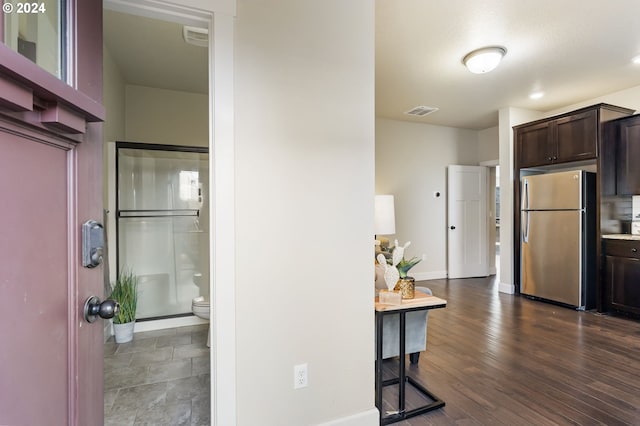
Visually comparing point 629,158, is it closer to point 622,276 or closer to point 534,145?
point 534,145

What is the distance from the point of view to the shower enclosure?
348cm

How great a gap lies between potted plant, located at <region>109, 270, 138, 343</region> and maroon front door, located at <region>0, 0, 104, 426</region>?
232cm

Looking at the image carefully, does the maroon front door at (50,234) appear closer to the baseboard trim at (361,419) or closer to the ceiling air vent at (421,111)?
the baseboard trim at (361,419)

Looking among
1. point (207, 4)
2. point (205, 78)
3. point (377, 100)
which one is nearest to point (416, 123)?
point (377, 100)

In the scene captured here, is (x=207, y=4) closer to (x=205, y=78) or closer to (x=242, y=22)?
(x=242, y=22)

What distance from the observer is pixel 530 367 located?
8.01ft

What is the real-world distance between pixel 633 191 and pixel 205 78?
5.19 metres

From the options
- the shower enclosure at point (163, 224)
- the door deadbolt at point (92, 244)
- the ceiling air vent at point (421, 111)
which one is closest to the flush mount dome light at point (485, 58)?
the ceiling air vent at point (421, 111)

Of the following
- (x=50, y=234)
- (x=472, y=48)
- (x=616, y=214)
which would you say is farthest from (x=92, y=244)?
(x=616, y=214)

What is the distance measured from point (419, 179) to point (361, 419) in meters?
4.60

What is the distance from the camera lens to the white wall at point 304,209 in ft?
4.87

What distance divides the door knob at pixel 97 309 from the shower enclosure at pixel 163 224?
2.84 meters

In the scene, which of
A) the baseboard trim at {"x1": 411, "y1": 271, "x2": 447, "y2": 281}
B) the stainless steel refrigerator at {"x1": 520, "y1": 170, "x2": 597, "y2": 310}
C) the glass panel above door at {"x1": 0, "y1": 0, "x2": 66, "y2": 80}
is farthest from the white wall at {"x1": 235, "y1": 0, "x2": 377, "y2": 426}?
the baseboard trim at {"x1": 411, "y1": 271, "x2": 447, "y2": 281}

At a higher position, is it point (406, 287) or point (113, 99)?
point (113, 99)
